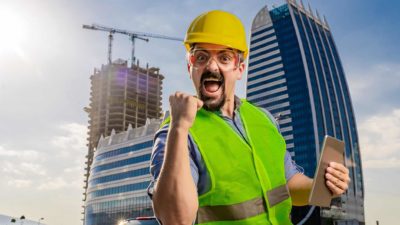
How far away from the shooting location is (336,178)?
2432mm

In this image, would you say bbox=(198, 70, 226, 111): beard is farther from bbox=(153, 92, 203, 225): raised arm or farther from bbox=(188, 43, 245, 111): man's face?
bbox=(153, 92, 203, 225): raised arm

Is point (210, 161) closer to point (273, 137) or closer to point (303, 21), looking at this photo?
point (273, 137)

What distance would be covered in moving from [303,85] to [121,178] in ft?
213

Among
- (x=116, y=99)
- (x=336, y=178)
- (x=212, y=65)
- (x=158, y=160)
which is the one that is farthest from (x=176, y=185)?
(x=116, y=99)

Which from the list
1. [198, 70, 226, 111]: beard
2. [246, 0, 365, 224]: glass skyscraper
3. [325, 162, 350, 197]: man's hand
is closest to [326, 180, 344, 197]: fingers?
[325, 162, 350, 197]: man's hand

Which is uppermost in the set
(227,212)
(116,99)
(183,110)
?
(116,99)

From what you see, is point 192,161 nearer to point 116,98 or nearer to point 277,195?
point 277,195

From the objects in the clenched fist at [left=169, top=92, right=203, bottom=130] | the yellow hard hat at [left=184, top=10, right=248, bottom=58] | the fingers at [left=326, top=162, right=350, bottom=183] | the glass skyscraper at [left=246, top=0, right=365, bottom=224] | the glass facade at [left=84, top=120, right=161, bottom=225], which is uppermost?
the glass skyscraper at [left=246, top=0, right=365, bottom=224]

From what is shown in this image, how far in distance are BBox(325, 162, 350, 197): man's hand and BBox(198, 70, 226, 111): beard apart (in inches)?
25.3

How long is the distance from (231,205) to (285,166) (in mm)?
683

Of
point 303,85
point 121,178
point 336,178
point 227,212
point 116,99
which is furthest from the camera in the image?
point 116,99

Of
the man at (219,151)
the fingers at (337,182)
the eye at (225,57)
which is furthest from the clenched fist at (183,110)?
the fingers at (337,182)

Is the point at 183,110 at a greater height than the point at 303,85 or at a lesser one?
lesser

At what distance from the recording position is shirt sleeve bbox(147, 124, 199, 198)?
6.86 ft
